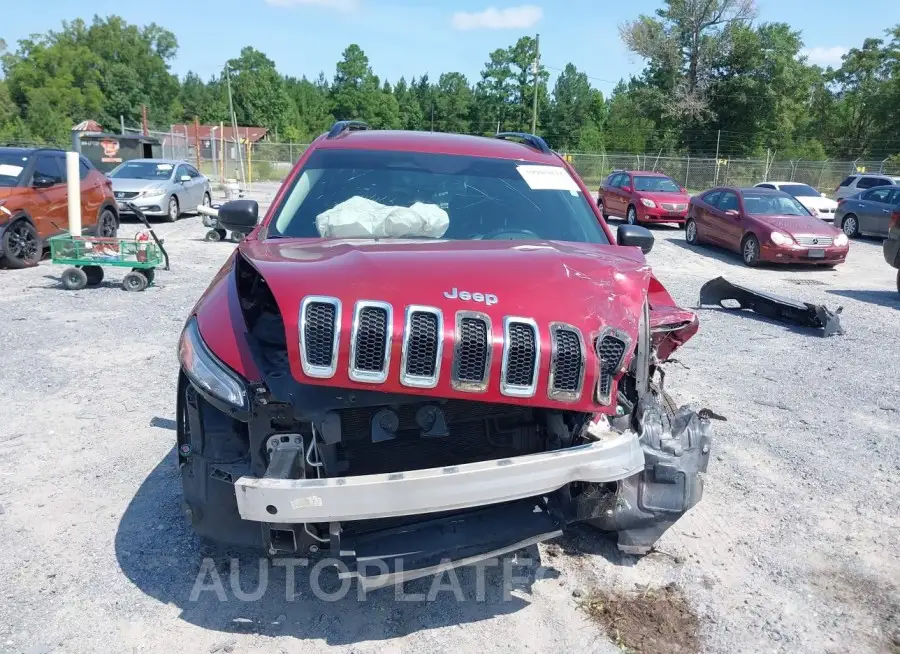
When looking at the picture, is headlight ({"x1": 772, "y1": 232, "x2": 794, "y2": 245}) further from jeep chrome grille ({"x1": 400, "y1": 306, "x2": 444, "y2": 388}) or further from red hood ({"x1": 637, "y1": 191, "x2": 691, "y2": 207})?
jeep chrome grille ({"x1": 400, "y1": 306, "x2": 444, "y2": 388})

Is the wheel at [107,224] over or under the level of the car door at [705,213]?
under

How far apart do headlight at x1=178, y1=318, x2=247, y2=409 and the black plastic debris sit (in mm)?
7657

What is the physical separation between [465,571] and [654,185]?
747 inches

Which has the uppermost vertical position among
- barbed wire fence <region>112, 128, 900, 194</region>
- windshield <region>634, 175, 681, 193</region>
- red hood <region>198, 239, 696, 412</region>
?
barbed wire fence <region>112, 128, 900, 194</region>

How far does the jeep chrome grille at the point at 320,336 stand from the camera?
7.89 ft

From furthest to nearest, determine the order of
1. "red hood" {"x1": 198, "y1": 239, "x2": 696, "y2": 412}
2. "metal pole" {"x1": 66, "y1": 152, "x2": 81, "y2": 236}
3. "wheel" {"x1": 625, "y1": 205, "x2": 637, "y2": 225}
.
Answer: "wheel" {"x1": 625, "y1": 205, "x2": 637, "y2": 225} → "metal pole" {"x1": 66, "y1": 152, "x2": 81, "y2": 236} → "red hood" {"x1": 198, "y1": 239, "x2": 696, "y2": 412}

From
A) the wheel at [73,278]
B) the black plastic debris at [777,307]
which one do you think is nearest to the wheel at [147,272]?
the wheel at [73,278]

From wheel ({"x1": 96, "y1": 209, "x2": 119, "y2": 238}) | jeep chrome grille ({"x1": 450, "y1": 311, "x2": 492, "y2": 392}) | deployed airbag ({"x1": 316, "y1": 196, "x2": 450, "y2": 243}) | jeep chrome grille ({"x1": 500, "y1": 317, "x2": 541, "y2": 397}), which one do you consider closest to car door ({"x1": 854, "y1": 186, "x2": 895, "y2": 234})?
wheel ({"x1": 96, "y1": 209, "x2": 119, "y2": 238})

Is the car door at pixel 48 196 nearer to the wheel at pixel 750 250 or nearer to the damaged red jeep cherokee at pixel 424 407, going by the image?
the damaged red jeep cherokee at pixel 424 407

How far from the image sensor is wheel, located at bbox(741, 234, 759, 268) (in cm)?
1393

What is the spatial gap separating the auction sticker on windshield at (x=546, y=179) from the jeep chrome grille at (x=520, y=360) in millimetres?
1903

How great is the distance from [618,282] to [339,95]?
9312 centimetres

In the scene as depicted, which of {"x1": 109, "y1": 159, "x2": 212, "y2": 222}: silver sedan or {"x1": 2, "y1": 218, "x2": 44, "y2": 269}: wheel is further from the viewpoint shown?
{"x1": 109, "y1": 159, "x2": 212, "y2": 222}: silver sedan

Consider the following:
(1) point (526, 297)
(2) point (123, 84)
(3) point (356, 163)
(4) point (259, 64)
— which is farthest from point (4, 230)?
(4) point (259, 64)
